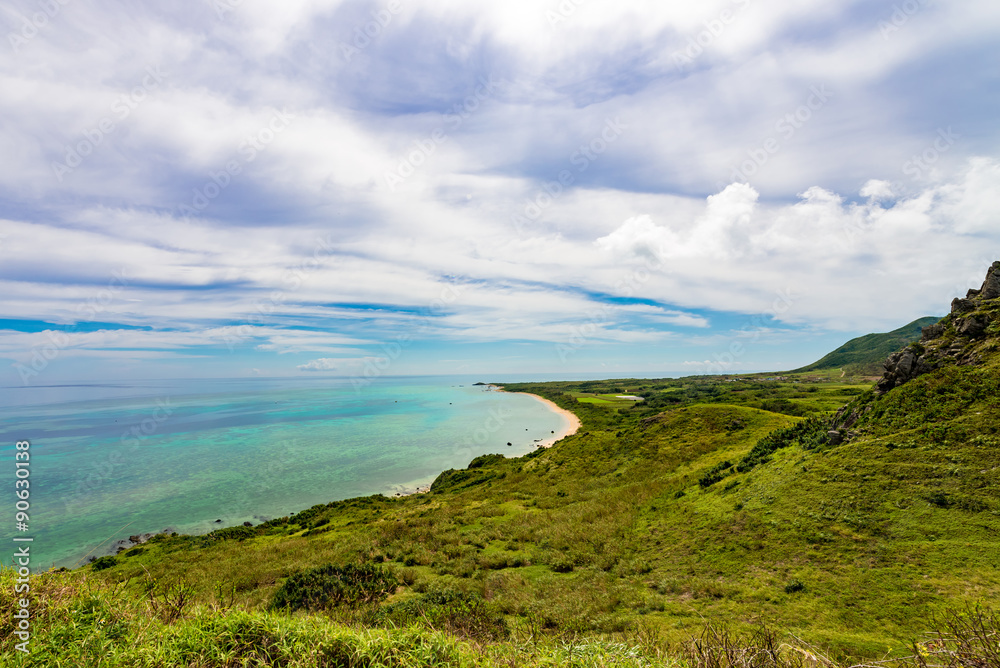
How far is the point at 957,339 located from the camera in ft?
53.0

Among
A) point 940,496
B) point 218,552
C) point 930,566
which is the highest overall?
point 940,496

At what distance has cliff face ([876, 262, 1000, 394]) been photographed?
15461 millimetres

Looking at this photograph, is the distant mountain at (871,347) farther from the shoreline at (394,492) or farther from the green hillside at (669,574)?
the green hillside at (669,574)

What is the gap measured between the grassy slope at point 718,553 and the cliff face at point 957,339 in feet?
3.58

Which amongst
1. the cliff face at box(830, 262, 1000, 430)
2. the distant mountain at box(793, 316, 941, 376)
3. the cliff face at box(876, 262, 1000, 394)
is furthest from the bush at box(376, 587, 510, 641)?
the distant mountain at box(793, 316, 941, 376)

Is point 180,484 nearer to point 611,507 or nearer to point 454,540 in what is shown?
point 454,540

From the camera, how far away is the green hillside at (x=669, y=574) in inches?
193

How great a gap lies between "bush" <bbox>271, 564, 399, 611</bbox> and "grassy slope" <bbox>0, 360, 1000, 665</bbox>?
77 centimetres

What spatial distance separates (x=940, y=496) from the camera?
1073 cm

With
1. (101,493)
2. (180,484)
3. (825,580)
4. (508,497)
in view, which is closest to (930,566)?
(825,580)

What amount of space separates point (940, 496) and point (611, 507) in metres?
11.9

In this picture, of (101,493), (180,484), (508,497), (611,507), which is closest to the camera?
(611,507)

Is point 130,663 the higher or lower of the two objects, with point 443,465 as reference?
higher

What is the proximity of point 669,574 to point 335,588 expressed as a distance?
10.4m
